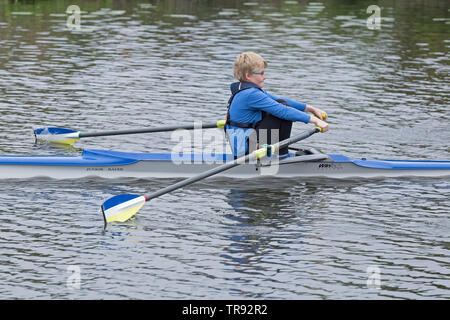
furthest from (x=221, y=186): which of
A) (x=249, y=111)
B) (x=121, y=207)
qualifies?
(x=121, y=207)

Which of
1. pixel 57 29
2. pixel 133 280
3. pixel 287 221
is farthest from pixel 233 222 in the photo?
pixel 57 29

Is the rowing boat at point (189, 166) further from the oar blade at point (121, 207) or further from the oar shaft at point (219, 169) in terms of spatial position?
the oar blade at point (121, 207)

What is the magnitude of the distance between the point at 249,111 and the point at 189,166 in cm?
133

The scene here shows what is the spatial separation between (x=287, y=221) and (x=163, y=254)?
2087 mm

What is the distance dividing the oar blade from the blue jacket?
2.17m

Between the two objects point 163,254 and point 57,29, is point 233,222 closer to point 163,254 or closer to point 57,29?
point 163,254

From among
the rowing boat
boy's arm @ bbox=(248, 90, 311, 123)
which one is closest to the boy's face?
boy's arm @ bbox=(248, 90, 311, 123)

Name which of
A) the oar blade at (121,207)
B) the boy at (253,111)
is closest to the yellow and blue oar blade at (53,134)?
the boy at (253,111)

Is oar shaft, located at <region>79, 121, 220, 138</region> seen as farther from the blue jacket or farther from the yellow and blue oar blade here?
the blue jacket

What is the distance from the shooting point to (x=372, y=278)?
9.85m

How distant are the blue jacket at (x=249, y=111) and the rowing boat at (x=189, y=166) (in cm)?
40

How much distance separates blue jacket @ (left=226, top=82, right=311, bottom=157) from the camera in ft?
42.9

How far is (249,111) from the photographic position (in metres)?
13.4

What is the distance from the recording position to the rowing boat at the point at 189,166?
13.6 meters
